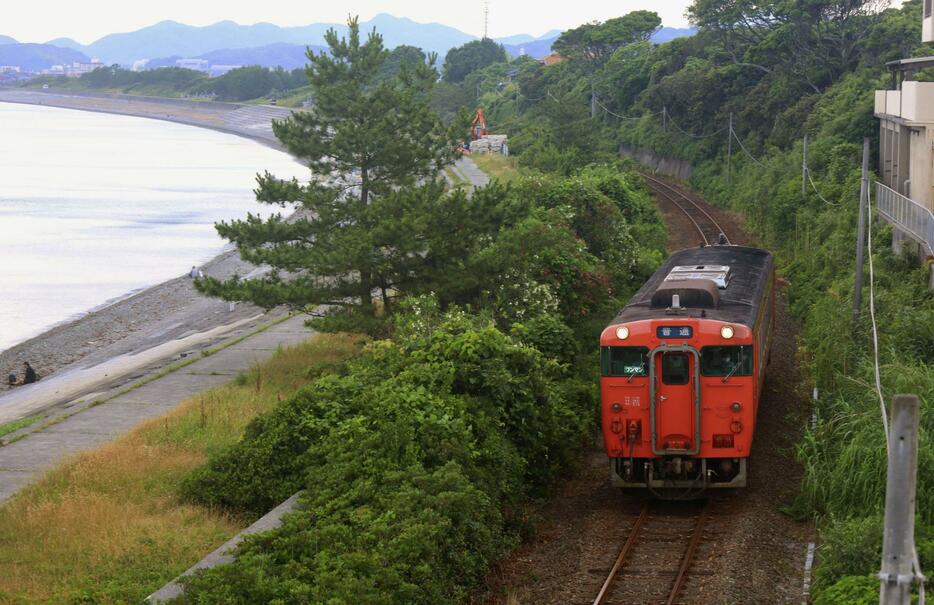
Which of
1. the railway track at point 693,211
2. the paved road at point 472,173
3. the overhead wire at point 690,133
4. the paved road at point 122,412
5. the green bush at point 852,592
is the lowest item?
the paved road at point 122,412

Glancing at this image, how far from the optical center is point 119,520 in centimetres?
1594

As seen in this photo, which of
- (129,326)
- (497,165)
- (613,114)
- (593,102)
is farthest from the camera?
(593,102)

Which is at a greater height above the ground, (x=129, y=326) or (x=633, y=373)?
(x=633, y=373)

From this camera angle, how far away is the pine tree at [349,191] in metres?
26.2

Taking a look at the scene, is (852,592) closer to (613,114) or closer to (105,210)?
(613,114)

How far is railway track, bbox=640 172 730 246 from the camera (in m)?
44.3

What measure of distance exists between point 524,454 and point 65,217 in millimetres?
69813

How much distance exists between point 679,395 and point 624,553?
8.04ft

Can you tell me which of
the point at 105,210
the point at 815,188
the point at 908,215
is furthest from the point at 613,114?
the point at 908,215

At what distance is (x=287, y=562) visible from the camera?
12523 millimetres

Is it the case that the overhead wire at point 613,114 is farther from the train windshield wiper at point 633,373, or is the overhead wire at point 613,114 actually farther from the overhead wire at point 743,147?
the train windshield wiper at point 633,373

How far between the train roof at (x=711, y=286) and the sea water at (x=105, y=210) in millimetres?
31327

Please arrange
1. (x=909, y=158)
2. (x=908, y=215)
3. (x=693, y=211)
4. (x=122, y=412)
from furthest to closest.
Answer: (x=693, y=211), (x=909, y=158), (x=908, y=215), (x=122, y=412)

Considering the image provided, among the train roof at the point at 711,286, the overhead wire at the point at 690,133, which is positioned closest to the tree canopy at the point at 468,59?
the overhead wire at the point at 690,133
